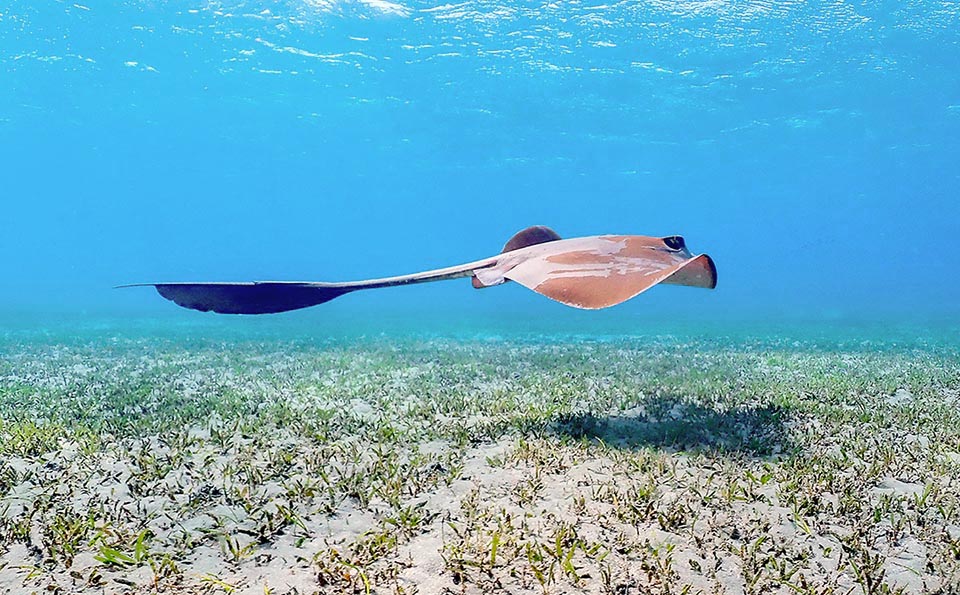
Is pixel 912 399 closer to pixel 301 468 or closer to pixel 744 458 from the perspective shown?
pixel 744 458

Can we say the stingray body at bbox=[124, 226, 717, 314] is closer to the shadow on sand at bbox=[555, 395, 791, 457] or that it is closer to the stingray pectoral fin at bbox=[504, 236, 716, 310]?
the stingray pectoral fin at bbox=[504, 236, 716, 310]

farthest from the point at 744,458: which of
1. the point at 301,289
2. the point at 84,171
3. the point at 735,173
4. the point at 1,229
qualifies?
the point at 1,229

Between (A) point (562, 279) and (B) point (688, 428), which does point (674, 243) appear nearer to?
(A) point (562, 279)

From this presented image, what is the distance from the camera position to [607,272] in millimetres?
3830

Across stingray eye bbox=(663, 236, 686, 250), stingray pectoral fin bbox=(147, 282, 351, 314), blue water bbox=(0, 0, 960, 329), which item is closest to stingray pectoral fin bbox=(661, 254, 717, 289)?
stingray eye bbox=(663, 236, 686, 250)

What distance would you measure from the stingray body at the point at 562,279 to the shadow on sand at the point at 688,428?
4.35ft

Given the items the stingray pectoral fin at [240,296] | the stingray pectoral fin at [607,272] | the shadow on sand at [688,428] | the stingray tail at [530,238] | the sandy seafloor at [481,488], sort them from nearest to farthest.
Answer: the sandy seafloor at [481,488] → the stingray pectoral fin at [607,272] → the stingray pectoral fin at [240,296] → the shadow on sand at [688,428] → the stingray tail at [530,238]

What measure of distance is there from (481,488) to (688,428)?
2.21 m

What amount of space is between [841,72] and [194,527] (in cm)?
3561

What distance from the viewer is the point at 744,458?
3.99 meters

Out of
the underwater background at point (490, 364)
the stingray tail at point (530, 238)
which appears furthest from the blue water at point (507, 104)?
the stingray tail at point (530, 238)

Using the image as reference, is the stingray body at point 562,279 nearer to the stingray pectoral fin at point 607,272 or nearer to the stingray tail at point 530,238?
the stingray pectoral fin at point 607,272

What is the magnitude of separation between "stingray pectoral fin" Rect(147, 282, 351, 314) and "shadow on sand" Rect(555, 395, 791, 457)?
2.46 m

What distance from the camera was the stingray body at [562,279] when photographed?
3553 millimetres
